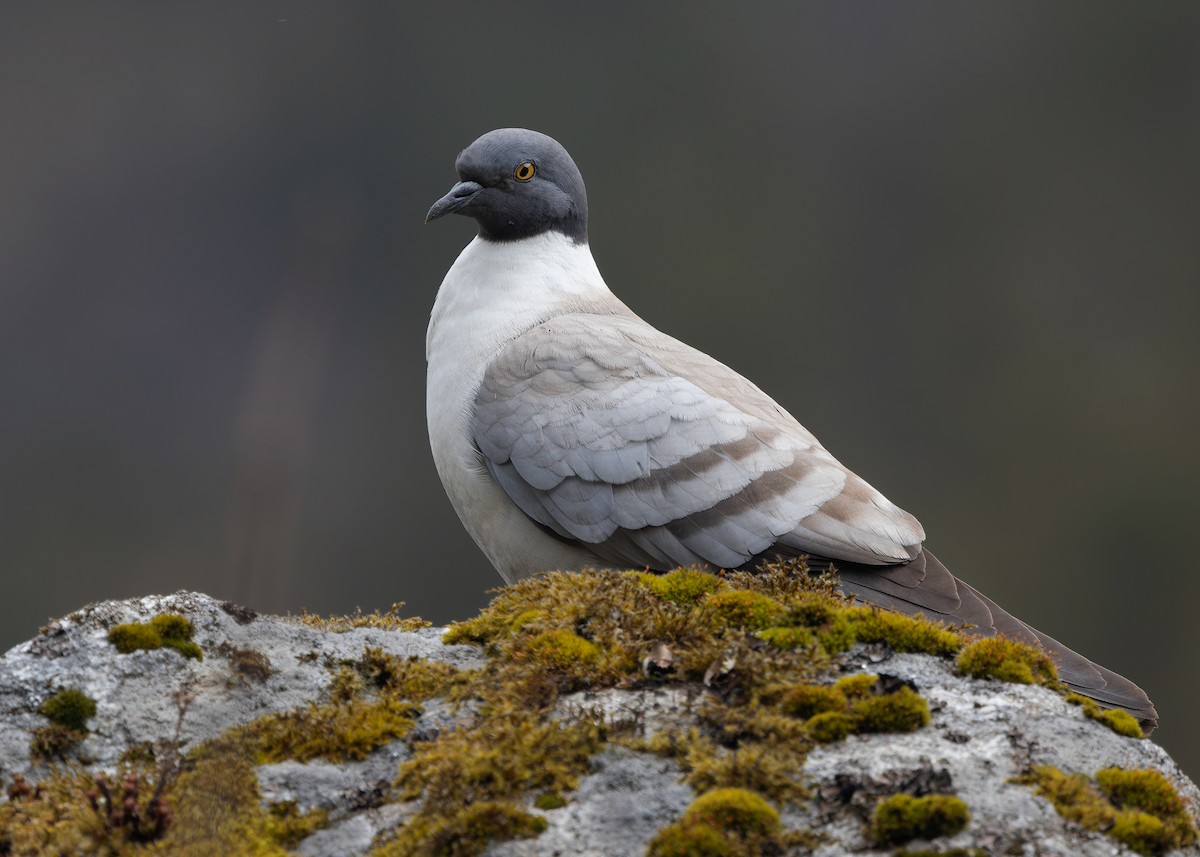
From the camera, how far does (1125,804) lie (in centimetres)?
442

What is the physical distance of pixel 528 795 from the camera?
4340mm

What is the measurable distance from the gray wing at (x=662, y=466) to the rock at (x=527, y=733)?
58.1 inches

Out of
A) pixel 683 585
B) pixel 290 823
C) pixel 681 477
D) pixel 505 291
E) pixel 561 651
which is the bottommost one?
pixel 290 823

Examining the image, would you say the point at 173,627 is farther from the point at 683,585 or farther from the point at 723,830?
the point at 723,830

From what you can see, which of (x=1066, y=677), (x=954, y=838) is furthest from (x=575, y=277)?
(x=954, y=838)

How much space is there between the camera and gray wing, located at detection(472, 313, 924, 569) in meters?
6.97

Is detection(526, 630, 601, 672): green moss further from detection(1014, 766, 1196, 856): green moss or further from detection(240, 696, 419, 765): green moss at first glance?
detection(1014, 766, 1196, 856): green moss

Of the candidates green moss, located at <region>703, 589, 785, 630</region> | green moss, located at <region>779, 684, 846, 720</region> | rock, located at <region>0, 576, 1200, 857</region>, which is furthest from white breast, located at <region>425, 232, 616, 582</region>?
green moss, located at <region>779, 684, 846, 720</region>

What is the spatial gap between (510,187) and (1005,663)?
206 inches

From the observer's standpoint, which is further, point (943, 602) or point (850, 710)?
point (943, 602)

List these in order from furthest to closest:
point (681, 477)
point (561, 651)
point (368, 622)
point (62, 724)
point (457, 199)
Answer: point (457, 199) → point (681, 477) → point (368, 622) → point (561, 651) → point (62, 724)

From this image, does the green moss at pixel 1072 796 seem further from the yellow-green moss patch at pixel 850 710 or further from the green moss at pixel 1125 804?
the yellow-green moss patch at pixel 850 710

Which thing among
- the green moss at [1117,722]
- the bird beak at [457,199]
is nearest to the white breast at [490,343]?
the bird beak at [457,199]

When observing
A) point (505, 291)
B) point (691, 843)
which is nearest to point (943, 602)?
point (691, 843)
